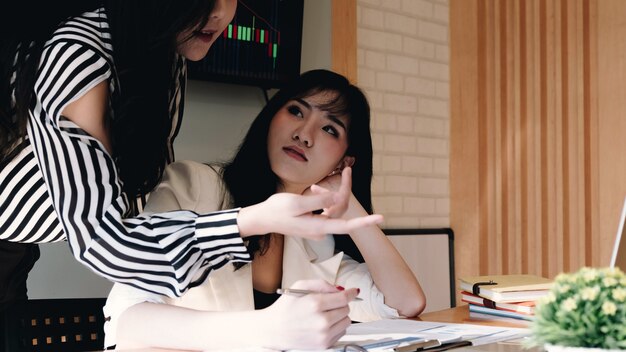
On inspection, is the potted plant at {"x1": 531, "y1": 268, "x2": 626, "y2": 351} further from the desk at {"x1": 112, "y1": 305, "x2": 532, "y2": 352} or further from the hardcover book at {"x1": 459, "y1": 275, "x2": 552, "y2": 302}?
the hardcover book at {"x1": 459, "y1": 275, "x2": 552, "y2": 302}

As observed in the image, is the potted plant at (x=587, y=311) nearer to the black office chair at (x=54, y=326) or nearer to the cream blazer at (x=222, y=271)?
the cream blazer at (x=222, y=271)

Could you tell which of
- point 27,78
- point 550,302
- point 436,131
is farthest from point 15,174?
point 436,131

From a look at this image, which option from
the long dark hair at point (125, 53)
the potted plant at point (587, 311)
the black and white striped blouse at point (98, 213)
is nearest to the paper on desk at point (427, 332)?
the black and white striped blouse at point (98, 213)

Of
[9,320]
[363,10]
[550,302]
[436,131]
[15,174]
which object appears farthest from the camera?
[436,131]

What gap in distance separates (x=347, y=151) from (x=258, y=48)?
3.05 feet

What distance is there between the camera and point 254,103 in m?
3.31

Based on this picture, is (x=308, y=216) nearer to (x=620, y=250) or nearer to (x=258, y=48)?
(x=620, y=250)

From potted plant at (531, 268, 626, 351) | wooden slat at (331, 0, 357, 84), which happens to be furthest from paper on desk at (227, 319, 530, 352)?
wooden slat at (331, 0, 357, 84)

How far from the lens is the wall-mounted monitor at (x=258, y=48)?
306 centimetres

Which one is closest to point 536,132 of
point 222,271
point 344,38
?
point 344,38

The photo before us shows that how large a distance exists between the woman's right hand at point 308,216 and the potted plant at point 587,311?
0.27 meters

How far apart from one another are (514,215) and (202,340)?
2813 millimetres

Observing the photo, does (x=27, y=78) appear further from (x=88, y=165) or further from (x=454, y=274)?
(x=454, y=274)

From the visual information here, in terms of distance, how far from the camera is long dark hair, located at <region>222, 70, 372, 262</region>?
2.30 m
